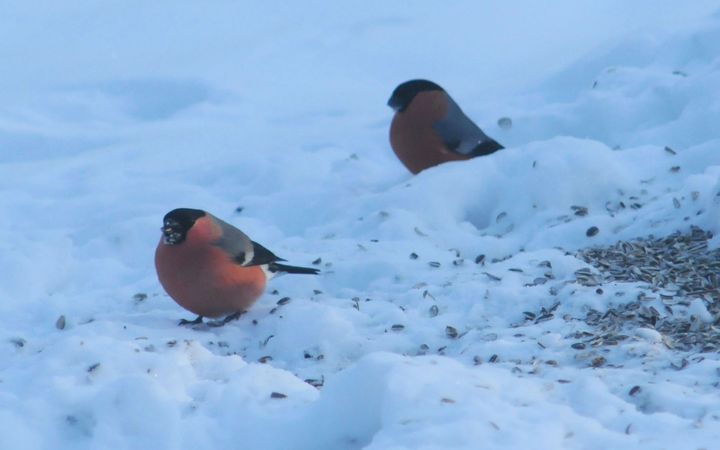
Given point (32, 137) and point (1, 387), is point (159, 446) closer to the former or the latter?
point (1, 387)

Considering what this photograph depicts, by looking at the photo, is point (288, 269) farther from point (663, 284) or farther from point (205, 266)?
point (663, 284)

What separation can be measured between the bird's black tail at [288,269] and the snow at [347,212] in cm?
7

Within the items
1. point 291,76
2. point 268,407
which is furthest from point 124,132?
point 268,407

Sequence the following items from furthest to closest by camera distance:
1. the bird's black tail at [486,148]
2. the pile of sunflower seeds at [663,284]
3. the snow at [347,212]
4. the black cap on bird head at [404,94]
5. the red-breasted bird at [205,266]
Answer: the black cap on bird head at [404,94] < the bird's black tail at [486,148] < the red-breasted bird at [205,266] < the pile of sunflower seeds at [663,284] < the snow at [347,212]

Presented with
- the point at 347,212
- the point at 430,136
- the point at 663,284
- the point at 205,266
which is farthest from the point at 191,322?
the point at 430,136

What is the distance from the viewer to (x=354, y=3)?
13.0 metres

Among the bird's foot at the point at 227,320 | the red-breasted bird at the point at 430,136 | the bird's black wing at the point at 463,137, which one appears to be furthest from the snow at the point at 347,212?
the bird's black wing at the point at 463,137

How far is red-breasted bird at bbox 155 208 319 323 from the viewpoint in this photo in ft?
19.0

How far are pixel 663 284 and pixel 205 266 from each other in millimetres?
2044

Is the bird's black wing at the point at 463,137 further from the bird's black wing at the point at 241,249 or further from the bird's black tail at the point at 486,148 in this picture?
the bird's black wing at the point at 241,249

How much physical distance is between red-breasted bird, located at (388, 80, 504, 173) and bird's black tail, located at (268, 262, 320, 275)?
1887 millimetres

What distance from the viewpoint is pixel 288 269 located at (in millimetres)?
6262

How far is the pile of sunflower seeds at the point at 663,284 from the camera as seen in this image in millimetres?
4898

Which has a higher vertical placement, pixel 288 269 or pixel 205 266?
pixel 205 266
